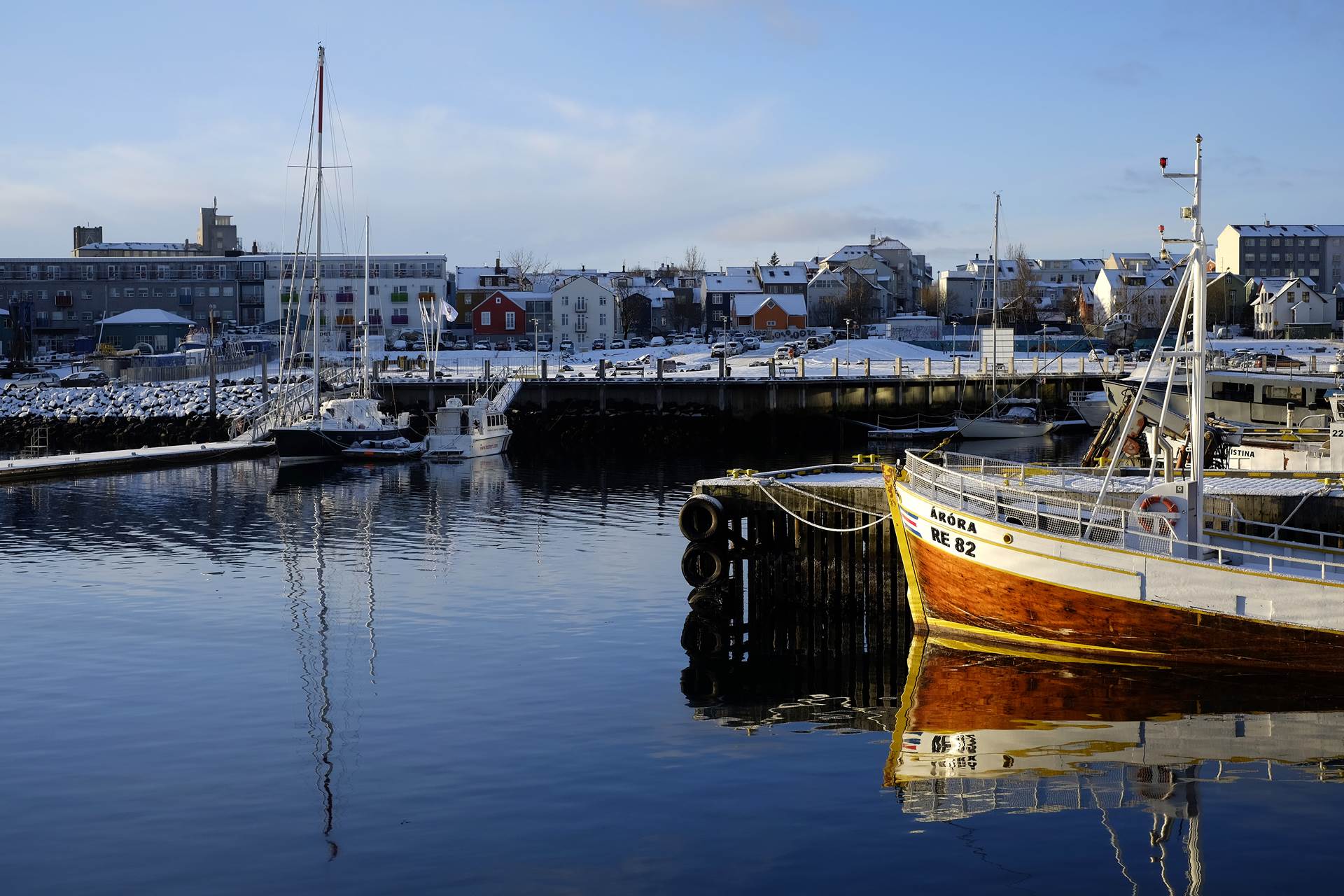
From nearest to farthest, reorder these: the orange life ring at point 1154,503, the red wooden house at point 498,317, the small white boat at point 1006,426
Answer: the orange life ring at point 1154,503 → the small white boat at point 1006,426 → the red wooden house at point 498,317

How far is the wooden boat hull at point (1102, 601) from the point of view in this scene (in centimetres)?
2264

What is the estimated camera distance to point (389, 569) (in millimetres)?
36688

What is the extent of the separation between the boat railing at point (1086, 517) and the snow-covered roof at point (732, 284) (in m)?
137

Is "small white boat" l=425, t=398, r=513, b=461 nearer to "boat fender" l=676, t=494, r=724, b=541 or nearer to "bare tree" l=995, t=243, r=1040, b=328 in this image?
"boat fender" l=676, t=494, r=724, b=541

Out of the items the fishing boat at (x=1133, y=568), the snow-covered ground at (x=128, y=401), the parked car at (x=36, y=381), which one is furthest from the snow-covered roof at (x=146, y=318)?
the fishing boat at (x=1133, y=568)

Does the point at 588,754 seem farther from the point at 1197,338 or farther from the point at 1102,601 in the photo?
the point at 1197,338

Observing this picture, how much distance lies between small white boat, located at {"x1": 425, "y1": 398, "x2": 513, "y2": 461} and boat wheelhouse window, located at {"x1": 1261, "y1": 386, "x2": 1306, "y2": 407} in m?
37.5

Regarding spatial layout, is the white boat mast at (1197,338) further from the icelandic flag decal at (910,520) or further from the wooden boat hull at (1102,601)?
the icelandic flag decal at (910,520)

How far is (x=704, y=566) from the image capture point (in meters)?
29.5

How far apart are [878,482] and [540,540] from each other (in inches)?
578

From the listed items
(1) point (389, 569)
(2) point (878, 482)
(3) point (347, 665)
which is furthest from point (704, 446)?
(3) point (347, 665)

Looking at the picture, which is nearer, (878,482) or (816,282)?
(878,482)

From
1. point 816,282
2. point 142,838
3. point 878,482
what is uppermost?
point 816,282

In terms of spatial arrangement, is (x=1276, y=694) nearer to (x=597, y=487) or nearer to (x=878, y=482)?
(x=878, y=482)
